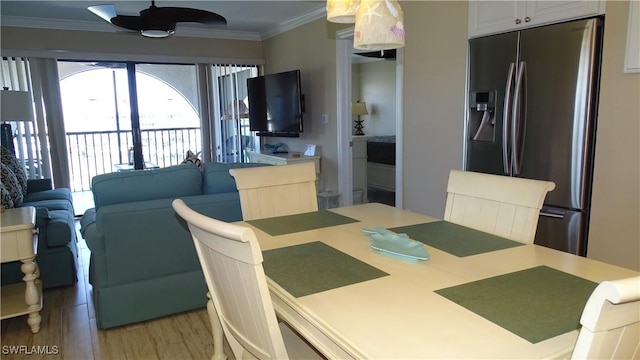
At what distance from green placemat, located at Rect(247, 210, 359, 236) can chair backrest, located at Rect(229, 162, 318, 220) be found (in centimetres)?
21

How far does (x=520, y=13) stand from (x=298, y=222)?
2001 mm

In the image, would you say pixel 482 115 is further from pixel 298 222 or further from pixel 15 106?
pixel 15 106

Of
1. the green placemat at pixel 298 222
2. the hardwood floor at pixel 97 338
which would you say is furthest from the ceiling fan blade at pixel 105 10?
the green placemat at pixel 298 222

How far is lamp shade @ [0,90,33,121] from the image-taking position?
4.50 m

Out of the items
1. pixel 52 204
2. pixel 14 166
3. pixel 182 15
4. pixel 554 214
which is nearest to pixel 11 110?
pixel 14 166

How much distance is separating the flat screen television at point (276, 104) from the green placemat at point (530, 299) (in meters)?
4.26

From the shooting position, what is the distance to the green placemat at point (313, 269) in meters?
1.29

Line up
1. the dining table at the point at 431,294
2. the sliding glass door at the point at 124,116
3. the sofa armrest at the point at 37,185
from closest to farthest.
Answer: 1. the dining table at the point at 431,294
2. the sofa armrest at the point at 37,185
3. the sliding glass door at the point at 124,116

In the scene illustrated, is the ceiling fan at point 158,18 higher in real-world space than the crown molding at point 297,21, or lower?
lower

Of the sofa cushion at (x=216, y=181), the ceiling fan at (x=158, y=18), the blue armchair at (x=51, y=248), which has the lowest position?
the blue armchair at (x=51, y=248)

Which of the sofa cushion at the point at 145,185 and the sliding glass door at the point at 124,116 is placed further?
the sliding glass door at the point at 124,116

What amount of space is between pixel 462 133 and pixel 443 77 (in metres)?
0.48

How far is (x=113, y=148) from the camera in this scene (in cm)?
733

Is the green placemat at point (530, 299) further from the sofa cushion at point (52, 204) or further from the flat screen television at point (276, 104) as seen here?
the flat screen television at point (276, 104)
